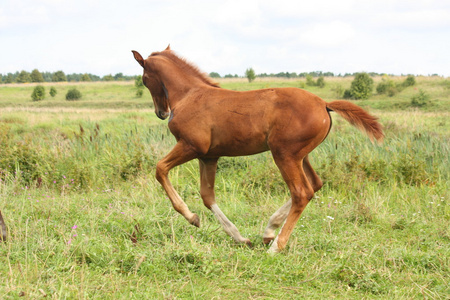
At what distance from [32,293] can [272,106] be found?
2.61m

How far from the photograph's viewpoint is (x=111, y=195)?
629cm

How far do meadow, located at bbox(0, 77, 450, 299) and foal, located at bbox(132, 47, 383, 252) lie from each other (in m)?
0.40

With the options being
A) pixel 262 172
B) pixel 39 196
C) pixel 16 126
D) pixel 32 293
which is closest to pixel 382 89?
pixel 16 126

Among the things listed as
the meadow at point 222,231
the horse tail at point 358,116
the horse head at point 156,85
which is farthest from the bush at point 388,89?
the horse head at point 156,85

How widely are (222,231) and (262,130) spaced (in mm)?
1375

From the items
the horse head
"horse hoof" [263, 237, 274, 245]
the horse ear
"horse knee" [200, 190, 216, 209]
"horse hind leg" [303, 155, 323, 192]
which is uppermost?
the horse ear

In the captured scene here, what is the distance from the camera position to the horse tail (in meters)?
4.36

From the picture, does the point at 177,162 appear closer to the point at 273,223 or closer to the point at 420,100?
the point at 273,223

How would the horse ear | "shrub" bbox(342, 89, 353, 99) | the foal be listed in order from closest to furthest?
the foal → the horse ear → "shrub" bbox(342, 89, 353, 99)

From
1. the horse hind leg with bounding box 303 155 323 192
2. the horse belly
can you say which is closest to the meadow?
the horse hind leg with bounding box 303 155 323 192

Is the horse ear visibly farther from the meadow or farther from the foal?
the meadow

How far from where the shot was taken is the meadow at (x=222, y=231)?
11.4 ft

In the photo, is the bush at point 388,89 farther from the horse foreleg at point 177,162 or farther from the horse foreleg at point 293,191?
the horse foreleg at point 177,162

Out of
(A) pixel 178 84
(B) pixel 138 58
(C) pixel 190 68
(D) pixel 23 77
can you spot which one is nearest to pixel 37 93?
(B) pixel 138 58
